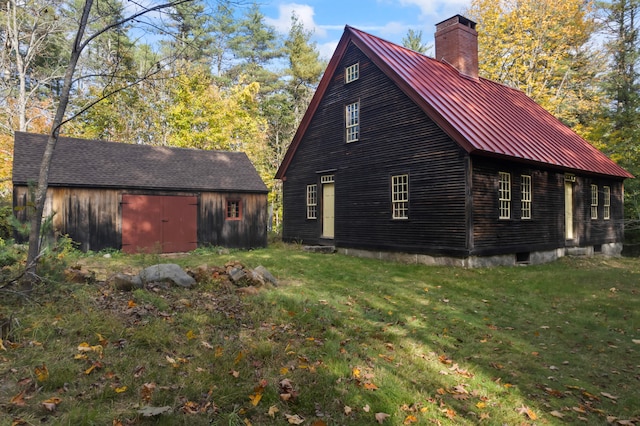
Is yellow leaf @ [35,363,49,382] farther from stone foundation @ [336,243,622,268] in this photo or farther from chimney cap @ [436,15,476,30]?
chimney cap @ [436,15,476,30]

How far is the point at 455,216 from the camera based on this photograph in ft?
41.2

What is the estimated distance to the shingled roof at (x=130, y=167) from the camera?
47.3ft

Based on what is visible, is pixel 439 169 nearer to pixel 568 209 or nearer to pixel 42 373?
Answer: pixel 568 209

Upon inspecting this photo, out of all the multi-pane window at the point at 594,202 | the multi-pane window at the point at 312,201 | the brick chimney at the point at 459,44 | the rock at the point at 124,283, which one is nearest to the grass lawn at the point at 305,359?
the rock at the point at 124,283

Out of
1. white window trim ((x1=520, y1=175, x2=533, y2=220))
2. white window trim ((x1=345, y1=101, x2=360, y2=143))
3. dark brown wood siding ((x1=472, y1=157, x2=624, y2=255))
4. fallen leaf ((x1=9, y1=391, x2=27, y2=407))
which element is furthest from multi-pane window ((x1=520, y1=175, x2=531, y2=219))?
fallen leaf ((x1=9, y1=391, x2=27, y2=407))

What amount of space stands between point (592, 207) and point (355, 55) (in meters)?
13.4

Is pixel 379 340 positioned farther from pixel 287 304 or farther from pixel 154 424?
pixel 154 424

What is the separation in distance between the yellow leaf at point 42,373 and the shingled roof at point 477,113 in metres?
11.4

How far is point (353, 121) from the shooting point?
16.6 metres

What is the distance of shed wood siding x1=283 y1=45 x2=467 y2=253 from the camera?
12898mm

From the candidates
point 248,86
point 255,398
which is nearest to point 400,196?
point 255,398

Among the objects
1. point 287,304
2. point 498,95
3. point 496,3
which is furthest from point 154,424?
point 496,3

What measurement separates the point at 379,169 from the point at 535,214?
6.23m

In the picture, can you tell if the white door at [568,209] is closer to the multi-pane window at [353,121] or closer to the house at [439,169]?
the house at [439,169]
